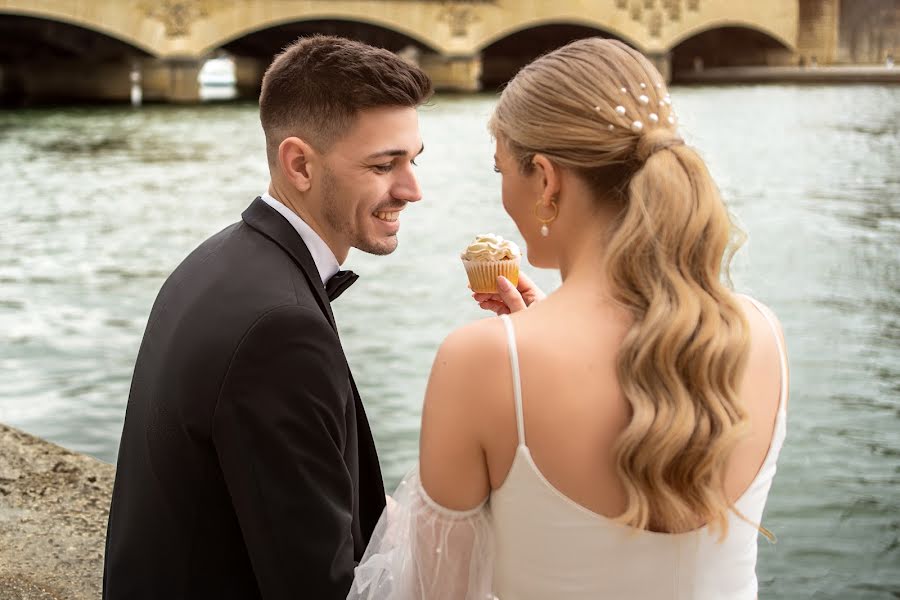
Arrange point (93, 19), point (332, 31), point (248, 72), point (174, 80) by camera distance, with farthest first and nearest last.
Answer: point (248, 72)
point (332, 31)
point (174, 80)
point (93, 19)

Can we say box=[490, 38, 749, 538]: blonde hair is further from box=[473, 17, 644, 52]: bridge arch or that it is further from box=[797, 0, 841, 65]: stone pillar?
box=[797, 0, 841, 65]: stone pillar

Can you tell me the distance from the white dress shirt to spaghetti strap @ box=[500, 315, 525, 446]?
67 cm

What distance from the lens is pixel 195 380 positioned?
1.91 meters

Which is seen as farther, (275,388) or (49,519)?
(49,519)

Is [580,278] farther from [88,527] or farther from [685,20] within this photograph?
[685,20]

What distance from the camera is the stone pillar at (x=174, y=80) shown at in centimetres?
3856

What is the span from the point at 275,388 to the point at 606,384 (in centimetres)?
52

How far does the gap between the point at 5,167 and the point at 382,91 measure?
65.8 ft

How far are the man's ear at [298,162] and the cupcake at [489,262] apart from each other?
695 mm

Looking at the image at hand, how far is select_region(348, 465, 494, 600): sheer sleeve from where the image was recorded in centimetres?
175

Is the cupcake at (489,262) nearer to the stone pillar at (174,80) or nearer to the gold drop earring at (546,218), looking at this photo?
the gold drop earring at (546,218)

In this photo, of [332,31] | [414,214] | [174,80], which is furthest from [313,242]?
[332,31]

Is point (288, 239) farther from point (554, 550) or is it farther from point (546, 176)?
point (554, 550)

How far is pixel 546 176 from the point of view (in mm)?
1699
